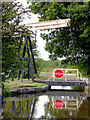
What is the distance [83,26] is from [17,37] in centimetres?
1501

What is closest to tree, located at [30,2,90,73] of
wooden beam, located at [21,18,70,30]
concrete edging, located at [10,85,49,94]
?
wooden beam, located at [21,18,70,30]

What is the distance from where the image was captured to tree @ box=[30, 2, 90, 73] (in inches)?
895

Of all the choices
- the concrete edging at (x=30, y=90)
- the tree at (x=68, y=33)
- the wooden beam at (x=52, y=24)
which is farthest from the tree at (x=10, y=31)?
the tree at (x=68, y=33)

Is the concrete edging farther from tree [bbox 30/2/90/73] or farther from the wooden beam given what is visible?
→ tree [bbox 30/2/90/73]

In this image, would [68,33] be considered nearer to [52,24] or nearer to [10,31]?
[52,24]

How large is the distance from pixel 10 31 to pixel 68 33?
1666 centimetres

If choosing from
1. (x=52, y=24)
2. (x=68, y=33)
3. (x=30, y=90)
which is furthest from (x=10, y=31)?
(x=68, y=33)

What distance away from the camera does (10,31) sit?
9.13 metres

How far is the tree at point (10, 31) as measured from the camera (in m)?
9.34

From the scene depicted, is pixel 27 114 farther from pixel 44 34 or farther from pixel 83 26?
pixel 44 34

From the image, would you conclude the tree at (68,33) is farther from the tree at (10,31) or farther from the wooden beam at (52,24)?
the tree at (10,31)

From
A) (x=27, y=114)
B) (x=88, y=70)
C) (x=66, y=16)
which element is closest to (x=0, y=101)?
(x=27, y=114)

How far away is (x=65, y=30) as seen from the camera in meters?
24.7

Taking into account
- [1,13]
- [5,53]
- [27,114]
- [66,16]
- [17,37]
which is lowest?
[27,114]
